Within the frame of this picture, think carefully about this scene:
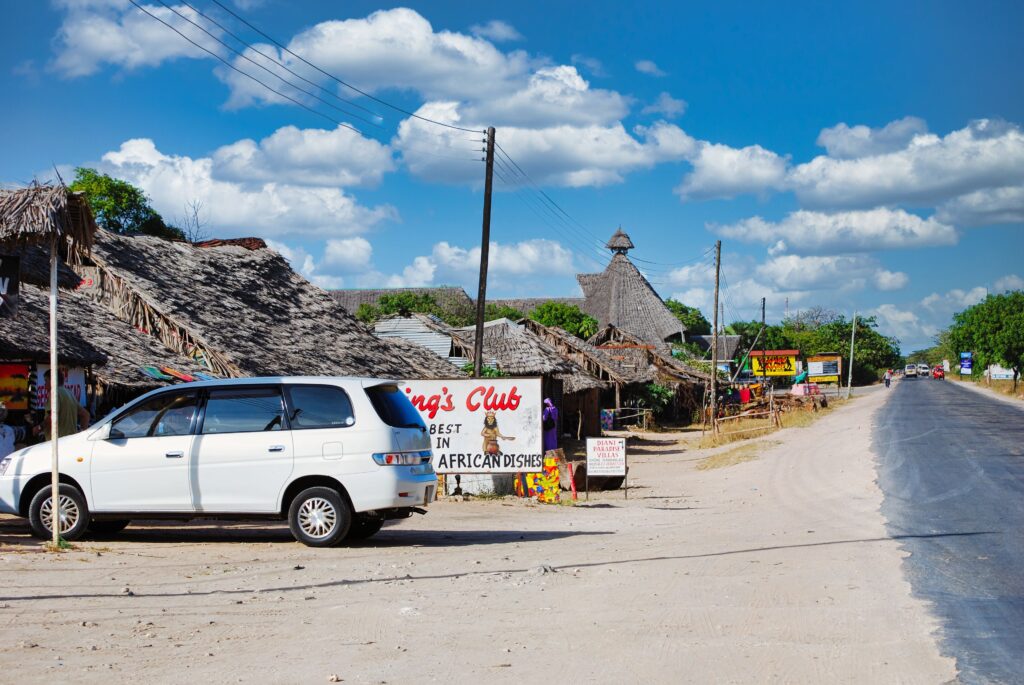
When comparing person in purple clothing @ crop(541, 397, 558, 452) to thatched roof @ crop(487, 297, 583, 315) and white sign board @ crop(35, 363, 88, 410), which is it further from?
thatched roof @ crop(487, 297, 583, 315)

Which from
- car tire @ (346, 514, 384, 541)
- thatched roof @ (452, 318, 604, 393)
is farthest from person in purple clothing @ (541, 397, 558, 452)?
car tire @ (346, 514, 384, 541)

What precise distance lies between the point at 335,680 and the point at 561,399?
1304 inches

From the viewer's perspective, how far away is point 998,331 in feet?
288

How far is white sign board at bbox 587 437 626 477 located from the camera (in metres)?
21.2

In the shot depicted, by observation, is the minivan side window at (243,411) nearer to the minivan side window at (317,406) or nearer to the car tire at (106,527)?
the minivan side window at (317,406)

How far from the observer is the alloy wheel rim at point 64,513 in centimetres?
1207

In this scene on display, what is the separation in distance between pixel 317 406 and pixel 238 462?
108 cm

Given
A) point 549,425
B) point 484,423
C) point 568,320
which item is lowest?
point 549,425

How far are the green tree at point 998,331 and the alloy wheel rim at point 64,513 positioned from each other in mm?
81311

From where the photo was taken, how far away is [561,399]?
1553 inches

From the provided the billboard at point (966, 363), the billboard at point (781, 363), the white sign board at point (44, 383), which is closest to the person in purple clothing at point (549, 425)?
the white sign board at point (44, 383)

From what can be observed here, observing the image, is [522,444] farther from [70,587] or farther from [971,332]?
[971,332]

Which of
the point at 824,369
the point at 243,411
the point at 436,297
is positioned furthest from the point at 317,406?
the point at 824,369

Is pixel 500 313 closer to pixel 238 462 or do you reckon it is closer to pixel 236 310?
Result: pixel 236 310
